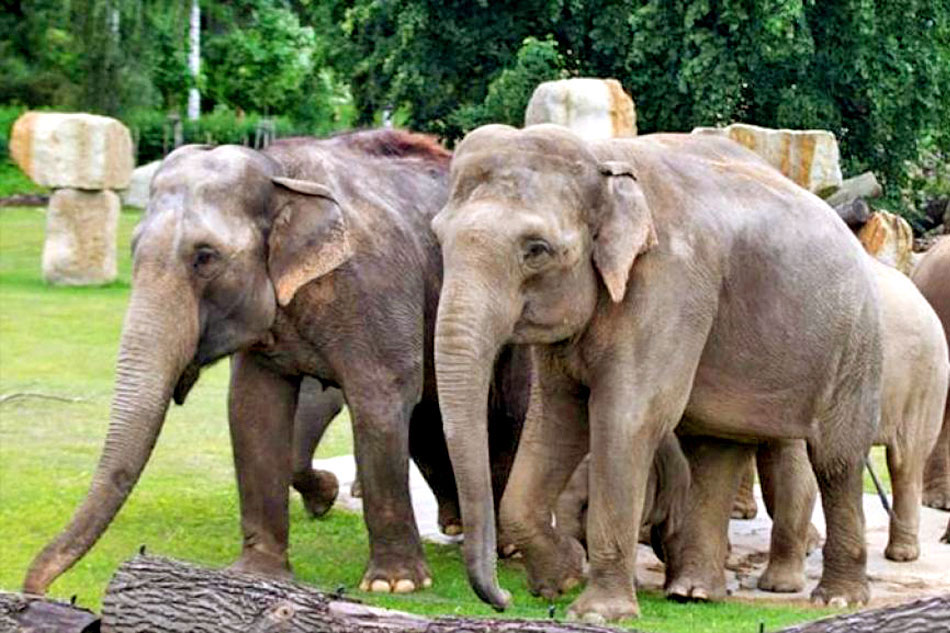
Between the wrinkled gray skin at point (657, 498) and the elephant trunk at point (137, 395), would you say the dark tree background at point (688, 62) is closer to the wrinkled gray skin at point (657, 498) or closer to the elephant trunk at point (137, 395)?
the wrinkled gray skin at point (657, 498)

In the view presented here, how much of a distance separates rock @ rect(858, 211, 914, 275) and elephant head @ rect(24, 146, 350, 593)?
25.5ft

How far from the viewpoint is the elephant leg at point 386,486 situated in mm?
9727

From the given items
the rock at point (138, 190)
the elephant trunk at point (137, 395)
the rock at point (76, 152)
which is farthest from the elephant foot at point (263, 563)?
the rock at point (138, 190)

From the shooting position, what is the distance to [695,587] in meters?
9.56

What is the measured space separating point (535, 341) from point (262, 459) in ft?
5.69

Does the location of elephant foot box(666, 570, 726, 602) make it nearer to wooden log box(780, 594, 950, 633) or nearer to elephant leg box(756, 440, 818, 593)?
A: elephant leg box(756, 440, 818, 593)

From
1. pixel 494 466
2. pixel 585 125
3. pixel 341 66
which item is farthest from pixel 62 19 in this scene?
pixel 494 466

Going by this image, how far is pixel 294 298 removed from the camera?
31.7 ft

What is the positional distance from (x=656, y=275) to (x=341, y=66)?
19.4m

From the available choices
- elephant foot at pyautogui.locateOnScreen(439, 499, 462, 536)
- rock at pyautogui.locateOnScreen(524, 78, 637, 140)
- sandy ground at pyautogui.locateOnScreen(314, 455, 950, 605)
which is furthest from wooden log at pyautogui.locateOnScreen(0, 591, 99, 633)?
rock at pyautogui.locateOnScreen(524, 78, 637, 140)

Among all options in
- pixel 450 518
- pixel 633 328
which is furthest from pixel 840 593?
pixel 450 518

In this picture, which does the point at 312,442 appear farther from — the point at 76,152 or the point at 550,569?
the point at 76,152

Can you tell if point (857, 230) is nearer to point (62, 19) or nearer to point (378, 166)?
point (378, 166)

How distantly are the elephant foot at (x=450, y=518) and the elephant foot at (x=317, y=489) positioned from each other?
0.84 metres
